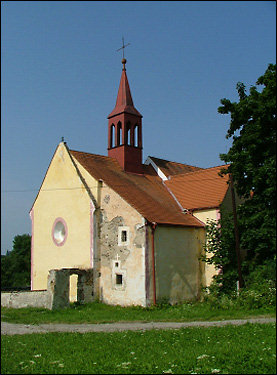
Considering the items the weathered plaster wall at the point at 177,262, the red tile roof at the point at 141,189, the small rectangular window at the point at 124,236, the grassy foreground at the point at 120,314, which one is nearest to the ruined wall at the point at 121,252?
the small rectangular window at the point at 124,236

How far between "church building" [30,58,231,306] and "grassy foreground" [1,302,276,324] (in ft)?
3.04

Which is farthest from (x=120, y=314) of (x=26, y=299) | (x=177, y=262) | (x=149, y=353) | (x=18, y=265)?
(x=18, y=265)

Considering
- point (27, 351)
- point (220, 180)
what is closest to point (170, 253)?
point (220, 180)

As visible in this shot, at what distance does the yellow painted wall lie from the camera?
842 inches

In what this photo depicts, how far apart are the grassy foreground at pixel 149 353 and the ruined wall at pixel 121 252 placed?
7.92 metres

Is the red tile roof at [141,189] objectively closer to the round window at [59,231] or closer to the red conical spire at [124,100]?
the red conical spire at [124,100]

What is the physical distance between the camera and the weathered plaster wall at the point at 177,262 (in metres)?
19.1

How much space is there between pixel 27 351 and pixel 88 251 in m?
12.4

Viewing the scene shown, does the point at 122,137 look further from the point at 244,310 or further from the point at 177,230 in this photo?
the point at 244,310

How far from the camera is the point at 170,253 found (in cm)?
1975

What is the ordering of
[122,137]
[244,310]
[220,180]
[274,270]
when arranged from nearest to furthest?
1. [274,270]
2. [244,310]
3. [220,180]
4. [122,137]

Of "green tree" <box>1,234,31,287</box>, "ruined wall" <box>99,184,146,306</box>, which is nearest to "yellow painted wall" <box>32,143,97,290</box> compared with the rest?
"ruined wall" <box>99,184,146,306</box>

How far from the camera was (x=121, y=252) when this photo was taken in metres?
19.8

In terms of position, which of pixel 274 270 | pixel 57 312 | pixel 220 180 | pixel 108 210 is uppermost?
pixel 220 180
